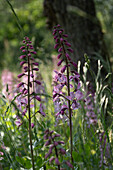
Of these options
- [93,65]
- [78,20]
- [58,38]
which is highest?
[78,20]

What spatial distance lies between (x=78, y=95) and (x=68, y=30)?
2287mm

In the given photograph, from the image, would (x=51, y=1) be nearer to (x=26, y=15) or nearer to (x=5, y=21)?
(x=26, y=15)

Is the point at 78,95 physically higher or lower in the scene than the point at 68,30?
lower

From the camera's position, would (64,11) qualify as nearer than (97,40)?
No

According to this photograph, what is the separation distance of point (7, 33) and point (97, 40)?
11.7m

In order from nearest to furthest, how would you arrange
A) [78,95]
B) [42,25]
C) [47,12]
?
[78,95], [47,12], [42,25]

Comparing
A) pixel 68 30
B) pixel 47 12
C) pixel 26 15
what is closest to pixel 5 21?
pixel 26 15

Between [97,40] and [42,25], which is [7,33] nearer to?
[42,25]

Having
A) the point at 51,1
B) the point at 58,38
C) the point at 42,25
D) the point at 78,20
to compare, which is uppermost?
the point at 42,25

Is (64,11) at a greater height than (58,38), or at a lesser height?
greater

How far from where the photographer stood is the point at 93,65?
9.63ft

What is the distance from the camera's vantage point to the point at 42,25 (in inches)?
440

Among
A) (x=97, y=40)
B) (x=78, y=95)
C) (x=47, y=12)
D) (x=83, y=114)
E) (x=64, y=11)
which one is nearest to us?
(x=78, y=95)

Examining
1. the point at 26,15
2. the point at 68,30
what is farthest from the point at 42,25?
the point at 68,30
